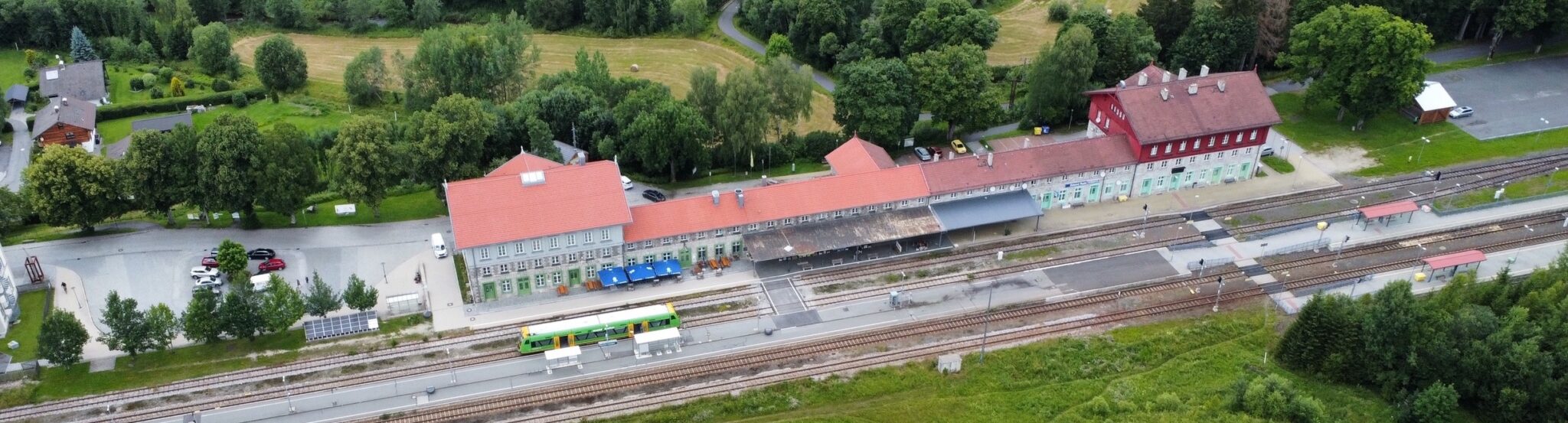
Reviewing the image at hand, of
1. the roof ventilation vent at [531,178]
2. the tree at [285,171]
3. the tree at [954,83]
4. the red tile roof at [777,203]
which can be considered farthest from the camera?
the tree at [954,83]

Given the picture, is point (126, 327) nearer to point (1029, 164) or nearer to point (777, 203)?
point (777, 203)

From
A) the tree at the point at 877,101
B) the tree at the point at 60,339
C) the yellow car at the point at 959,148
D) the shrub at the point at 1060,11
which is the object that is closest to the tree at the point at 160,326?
the tree at the point at 60,339

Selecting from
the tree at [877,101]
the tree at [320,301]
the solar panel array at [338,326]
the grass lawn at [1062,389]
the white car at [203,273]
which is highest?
the tree at [877,101]

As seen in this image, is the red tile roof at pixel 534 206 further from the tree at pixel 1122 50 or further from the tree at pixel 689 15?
the tree at pixel 689 15

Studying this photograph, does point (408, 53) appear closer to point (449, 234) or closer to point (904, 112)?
point (449, 234)

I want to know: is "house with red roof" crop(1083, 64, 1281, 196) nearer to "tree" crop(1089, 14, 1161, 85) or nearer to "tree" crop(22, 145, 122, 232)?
"tree" crop(1089, 14, 1161, 85)

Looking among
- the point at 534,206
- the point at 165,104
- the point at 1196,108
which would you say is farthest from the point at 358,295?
the point at 1196,108

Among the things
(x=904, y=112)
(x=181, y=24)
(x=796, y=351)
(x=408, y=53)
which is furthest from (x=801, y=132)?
(x=181, y=24)
